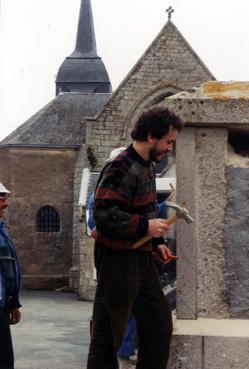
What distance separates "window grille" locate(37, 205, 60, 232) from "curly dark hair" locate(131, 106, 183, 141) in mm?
32106

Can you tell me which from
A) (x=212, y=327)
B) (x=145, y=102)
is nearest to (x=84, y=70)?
(x=145, y=102)

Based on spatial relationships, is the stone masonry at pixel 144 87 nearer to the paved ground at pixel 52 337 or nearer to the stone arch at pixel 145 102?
the stone arch at pixel 145 102

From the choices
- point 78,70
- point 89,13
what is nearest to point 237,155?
point 78,70

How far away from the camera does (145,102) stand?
32031 mm

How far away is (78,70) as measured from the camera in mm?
58250

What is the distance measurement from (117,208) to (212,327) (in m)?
0.94

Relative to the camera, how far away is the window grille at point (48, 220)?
36.6 metres

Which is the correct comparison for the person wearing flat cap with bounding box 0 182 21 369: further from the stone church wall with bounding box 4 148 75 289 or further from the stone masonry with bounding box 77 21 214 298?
the stone church wall with bounding box 4 148 75 289

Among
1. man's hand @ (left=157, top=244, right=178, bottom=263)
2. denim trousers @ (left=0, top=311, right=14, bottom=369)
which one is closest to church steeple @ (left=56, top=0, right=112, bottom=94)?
denim trousers @ (left=0, top=311, right=14, bottom=369)

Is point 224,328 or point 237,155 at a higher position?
point 237,155

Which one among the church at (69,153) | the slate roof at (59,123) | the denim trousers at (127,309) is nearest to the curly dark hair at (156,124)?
the denim trousers at (127,309)

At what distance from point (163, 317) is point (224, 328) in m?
0.47

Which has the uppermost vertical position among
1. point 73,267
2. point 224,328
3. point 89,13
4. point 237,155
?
point 89,13

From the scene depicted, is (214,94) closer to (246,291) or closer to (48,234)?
(246,291)
